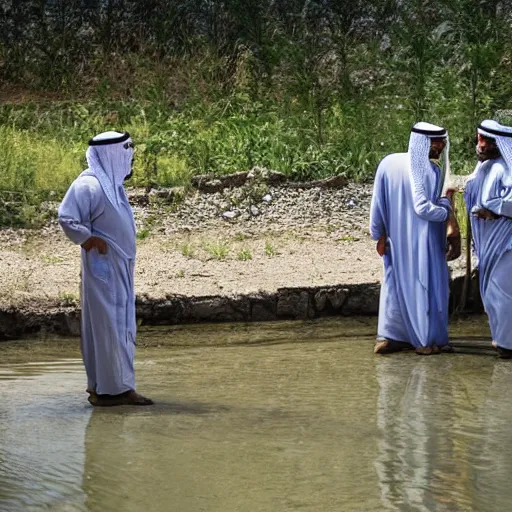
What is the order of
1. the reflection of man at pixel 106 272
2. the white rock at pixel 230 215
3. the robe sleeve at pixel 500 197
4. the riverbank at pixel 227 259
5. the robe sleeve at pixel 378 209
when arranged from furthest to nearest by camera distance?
the white rock at pixel 230 215
the riverbank at pixel 227 259
the robe sleeve at pixel 378 209
the robe sleeve at pixel 500 197
the reflection of man at pixel 106 272

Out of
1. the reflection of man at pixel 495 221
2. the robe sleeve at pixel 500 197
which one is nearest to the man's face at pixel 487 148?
the reflection of man at pixel 495 221

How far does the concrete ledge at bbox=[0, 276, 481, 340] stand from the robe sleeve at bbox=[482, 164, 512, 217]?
1.29 metres

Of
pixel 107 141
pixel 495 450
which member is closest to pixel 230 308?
pixel 107 141

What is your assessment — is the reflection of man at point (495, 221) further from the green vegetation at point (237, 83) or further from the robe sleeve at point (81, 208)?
the green vegetation at point (237, 83)

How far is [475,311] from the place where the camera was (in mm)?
8570

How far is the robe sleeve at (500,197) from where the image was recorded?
24.0ft

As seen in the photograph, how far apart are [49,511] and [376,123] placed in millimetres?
9164

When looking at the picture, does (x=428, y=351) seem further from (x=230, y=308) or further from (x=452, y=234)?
(x=230, y=308)

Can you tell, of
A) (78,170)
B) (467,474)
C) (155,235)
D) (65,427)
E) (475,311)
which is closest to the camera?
(467,474)

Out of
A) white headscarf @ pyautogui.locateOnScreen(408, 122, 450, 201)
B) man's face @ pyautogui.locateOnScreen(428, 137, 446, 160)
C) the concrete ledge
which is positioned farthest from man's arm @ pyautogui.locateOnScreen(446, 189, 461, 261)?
the concrete ledge

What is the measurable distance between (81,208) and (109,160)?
1.01 ft

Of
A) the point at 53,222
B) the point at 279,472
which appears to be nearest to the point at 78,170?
the point at 53,222

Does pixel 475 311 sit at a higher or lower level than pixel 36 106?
lower

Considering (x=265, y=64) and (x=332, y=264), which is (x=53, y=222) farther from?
(x=265, y=64)
